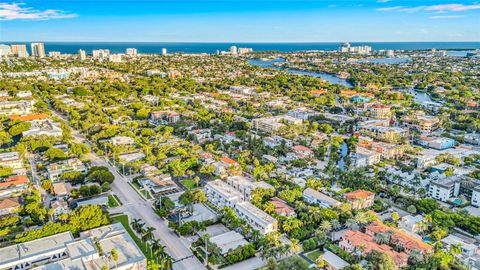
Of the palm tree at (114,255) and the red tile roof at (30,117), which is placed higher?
the red tile roof at (30,117)

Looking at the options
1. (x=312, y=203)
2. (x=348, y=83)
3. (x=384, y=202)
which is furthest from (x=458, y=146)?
(x=348, y=83)

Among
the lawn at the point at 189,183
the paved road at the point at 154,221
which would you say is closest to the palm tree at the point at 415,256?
the paved road at the point at 154,221

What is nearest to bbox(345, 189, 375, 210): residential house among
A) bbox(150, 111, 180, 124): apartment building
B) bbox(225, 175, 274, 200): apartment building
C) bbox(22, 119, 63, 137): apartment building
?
bbox(225, 175, 274, 200): apartment building

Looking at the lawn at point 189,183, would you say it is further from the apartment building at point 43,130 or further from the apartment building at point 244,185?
the apartment building at point 43,130

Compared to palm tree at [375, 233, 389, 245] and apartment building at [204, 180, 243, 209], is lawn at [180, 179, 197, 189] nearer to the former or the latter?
apartment building at [204, 180, 243, 209]

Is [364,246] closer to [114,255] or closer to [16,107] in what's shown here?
[114,255]

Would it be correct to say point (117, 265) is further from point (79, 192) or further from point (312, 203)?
point (312, 203)
